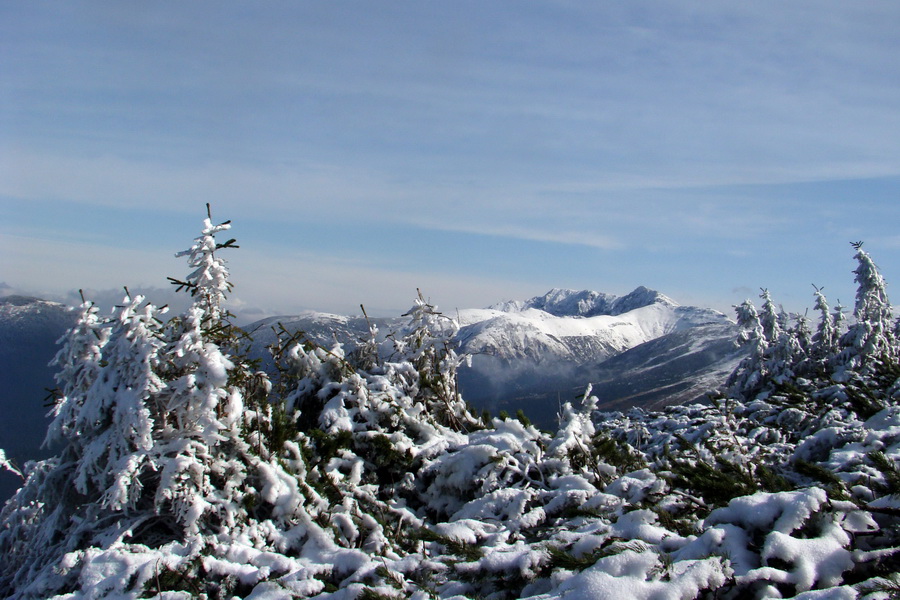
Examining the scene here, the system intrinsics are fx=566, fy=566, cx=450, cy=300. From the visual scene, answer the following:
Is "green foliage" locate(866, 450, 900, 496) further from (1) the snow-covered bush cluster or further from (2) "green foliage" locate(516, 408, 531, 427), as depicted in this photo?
(2) "green foliage" locate(516, 408, 531, 427)

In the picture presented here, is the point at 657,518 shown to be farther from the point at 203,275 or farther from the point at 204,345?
the point at 203,275

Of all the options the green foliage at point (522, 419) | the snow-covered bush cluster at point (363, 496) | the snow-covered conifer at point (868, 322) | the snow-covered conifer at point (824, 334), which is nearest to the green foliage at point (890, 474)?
the snow-covered bush cluster at point (363, 496)

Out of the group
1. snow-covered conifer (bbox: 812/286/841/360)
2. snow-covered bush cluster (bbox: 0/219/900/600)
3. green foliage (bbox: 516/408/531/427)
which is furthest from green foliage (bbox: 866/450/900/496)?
snow-covered conifer (bbox: 812/286/841/360)

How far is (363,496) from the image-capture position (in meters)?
7.90

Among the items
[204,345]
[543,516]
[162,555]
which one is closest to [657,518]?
[543,516]

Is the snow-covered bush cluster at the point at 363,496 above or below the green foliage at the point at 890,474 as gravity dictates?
below

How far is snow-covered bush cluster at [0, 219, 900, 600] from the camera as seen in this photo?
387 centimetres

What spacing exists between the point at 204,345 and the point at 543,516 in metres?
4.39

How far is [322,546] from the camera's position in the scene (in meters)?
6.27

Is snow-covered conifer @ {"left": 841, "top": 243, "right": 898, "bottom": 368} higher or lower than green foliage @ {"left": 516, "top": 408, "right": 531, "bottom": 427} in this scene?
higher

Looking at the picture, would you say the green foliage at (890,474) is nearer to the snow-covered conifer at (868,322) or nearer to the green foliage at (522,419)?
the green foliage at (522,419)

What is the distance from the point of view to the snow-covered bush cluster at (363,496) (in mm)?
3873

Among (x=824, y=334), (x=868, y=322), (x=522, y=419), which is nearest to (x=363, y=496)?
(x=522, y=419)

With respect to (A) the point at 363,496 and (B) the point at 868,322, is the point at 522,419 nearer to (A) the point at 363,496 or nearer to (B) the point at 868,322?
(A) the point at 363,496
